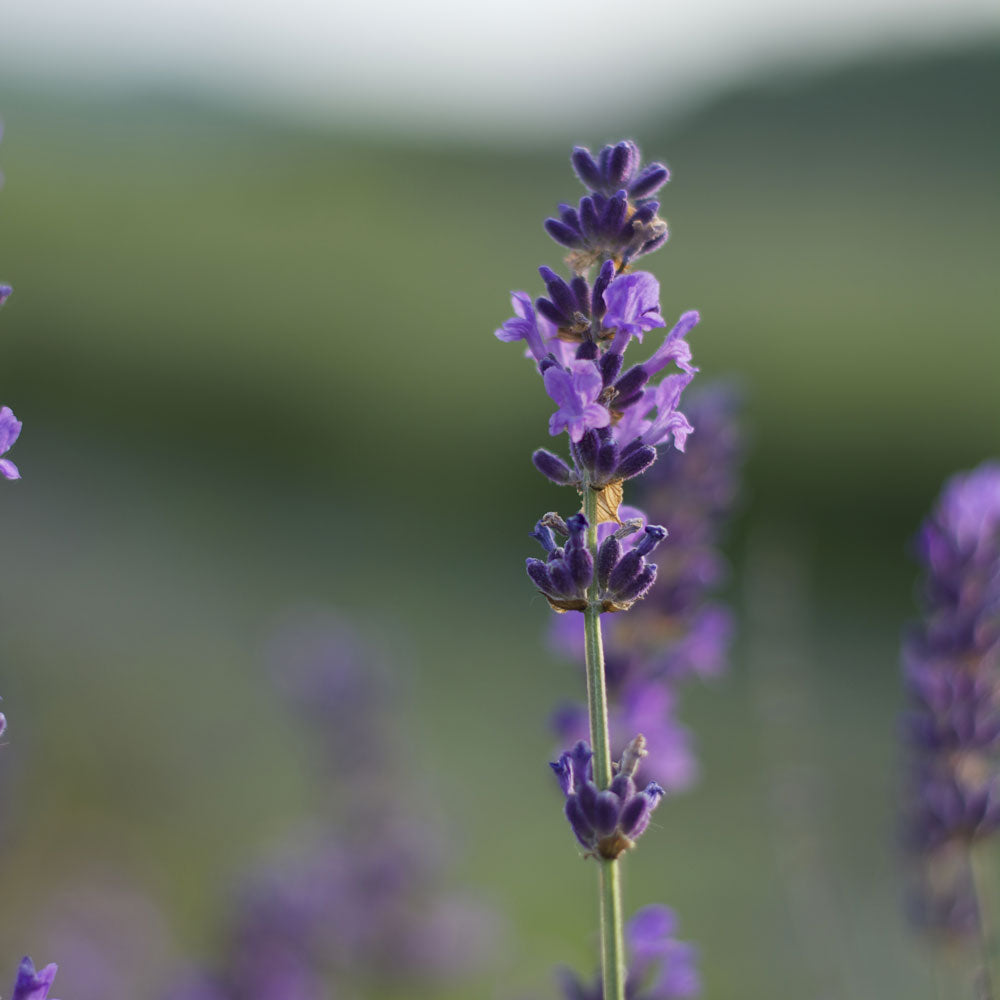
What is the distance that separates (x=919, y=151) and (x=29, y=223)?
14782 millimetres

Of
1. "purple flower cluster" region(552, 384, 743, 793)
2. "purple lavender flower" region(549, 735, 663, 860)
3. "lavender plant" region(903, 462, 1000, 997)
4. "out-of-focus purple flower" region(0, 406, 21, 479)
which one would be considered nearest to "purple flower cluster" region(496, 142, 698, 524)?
"purple lavender flower" region(549, 735, 663, 860)

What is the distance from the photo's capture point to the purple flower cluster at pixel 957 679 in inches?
80.7

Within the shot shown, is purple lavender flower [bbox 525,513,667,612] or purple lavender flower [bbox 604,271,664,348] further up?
purple lavender flower [bbox 604,271,664,348]

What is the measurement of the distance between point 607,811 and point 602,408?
16.4 inches

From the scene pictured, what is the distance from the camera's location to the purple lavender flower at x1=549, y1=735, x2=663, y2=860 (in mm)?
1171

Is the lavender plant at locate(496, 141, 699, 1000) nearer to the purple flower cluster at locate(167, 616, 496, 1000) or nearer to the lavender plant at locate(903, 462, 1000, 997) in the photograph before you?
the lavender plant at locate(903, 462, 1000, 997)

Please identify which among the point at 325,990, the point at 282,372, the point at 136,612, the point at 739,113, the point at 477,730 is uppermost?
the point at 739,113

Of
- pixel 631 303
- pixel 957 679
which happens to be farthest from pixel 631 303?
pixel 957 679

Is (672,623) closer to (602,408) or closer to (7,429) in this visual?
(602,408)

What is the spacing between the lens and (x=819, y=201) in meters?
19.5

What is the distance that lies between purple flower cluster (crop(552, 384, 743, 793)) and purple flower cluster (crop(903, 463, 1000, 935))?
1.16 ft

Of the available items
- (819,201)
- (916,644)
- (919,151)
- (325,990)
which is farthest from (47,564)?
(919,151)

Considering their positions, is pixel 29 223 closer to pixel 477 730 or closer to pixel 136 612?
pixel 136 612

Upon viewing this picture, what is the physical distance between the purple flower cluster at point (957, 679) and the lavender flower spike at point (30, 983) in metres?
1.52
